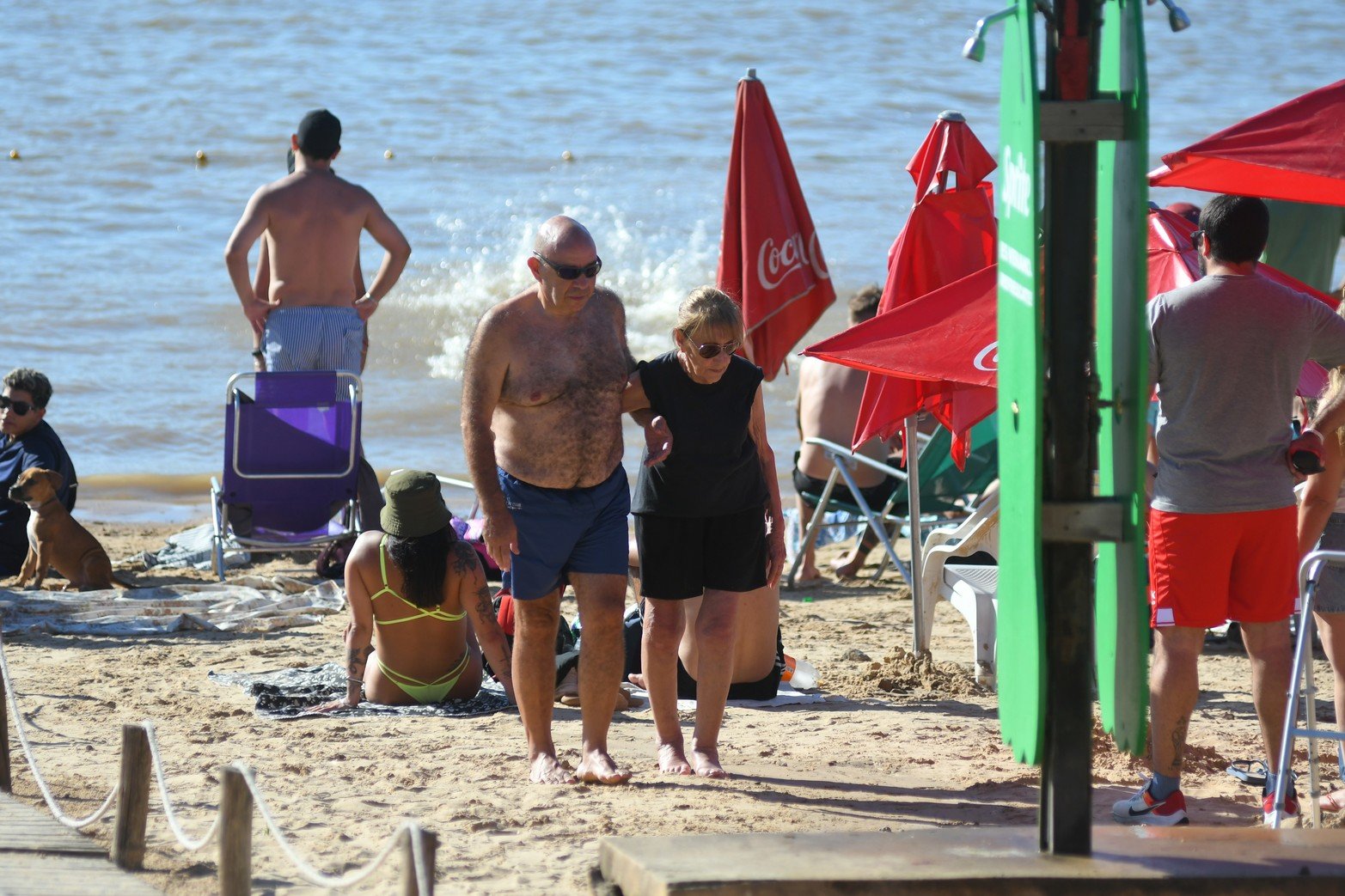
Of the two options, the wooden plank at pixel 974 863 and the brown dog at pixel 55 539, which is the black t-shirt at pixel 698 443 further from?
the brown dog at pixel 55 539

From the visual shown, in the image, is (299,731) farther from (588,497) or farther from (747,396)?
(747,396)

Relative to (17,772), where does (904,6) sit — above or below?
above

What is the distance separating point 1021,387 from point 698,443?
1.66 m

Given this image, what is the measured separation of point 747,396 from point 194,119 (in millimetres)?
22147

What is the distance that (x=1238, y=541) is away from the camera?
13.3 ft

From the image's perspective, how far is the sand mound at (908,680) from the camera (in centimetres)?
586

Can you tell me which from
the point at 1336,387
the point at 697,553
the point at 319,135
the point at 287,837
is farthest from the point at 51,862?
the point at 319,135

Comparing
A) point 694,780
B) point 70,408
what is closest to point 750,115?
point 694,780

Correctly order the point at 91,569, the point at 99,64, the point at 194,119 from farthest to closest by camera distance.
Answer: the point at 99,64, the point at 194,119, the point at 91,569

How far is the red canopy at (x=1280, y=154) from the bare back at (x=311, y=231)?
4.34 m

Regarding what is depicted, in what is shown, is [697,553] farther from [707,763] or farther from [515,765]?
[515,765]

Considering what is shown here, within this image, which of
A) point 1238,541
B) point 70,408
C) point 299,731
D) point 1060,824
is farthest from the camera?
point 70,408

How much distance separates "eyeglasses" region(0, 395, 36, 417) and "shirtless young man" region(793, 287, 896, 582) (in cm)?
394

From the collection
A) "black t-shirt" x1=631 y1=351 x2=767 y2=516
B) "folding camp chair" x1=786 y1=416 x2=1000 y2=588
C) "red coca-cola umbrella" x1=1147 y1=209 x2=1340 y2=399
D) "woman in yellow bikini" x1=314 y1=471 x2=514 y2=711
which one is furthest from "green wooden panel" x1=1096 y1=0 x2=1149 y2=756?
"folding camp chair" x1=786 y1=416 x2=1000 y2=588
